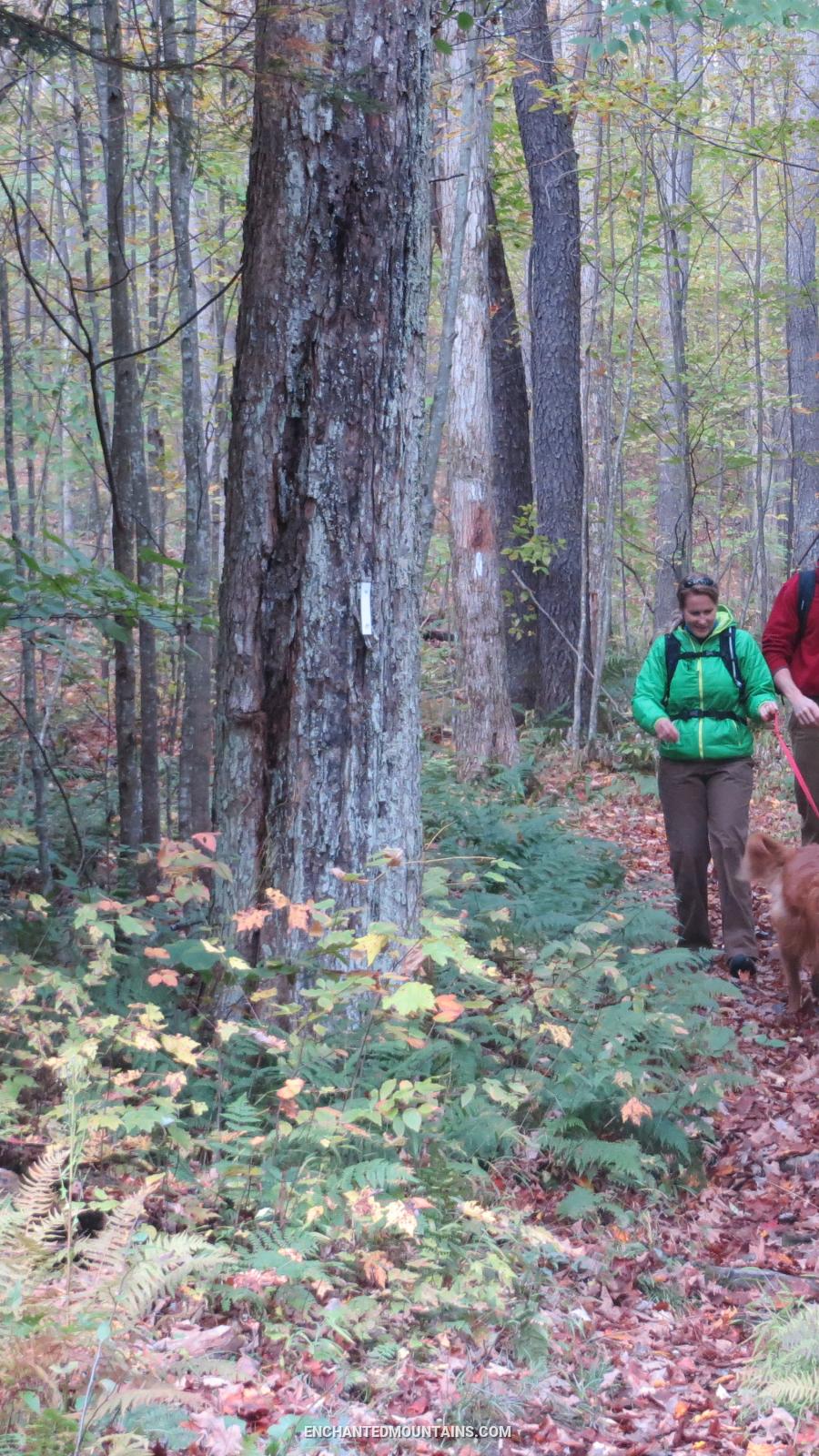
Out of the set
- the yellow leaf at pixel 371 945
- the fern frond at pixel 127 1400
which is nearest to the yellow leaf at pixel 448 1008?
the yellow leaf at pixel 371 945

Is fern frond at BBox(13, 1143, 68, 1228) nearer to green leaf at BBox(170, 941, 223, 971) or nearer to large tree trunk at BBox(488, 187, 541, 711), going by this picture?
green leaf at BBox(170, 941, 223, 971)

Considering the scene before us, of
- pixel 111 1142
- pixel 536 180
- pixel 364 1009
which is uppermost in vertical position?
pixel 536 180

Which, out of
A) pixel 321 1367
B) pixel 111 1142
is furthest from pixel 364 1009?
pixel 321 1367

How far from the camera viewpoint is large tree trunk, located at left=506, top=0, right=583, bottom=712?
13.0 metres

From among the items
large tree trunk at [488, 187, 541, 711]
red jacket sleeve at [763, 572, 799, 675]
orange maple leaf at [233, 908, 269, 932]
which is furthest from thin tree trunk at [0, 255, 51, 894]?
large tree trunk at [488, 187, 541, 711]

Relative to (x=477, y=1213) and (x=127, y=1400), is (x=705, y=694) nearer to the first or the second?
(x=477, y=1213)

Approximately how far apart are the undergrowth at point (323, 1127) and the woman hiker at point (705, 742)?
1.49 m

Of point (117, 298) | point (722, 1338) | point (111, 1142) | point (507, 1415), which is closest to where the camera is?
point (507, 1415)

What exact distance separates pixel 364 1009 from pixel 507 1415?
1.48 metres

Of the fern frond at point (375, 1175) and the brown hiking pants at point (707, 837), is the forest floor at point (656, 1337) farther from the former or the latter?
the brown hiking pants at point (707, 837)

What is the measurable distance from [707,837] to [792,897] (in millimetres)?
905

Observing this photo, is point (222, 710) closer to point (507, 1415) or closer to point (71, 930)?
point (71, 930)

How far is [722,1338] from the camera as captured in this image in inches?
141

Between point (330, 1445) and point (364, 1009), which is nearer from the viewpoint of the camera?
point (330, 1445)
